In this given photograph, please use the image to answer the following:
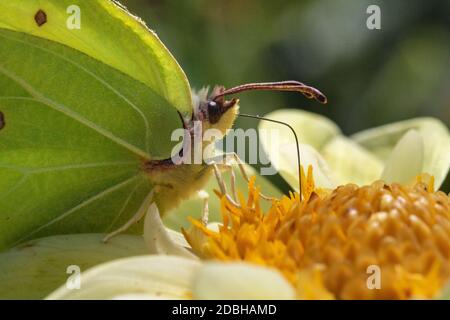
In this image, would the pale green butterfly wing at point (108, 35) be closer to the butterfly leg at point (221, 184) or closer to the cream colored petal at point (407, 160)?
the butterfly leg at point (221, 184)

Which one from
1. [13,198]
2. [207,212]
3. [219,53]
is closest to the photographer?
[13,198]

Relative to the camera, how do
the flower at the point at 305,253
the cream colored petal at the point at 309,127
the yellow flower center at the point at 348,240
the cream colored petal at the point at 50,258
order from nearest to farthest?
1. the flower at the point at 305,253
2. the yellow flower center at the point at 348,240
3. the cream colored petal at the point at 50,258
4. the cream colored petal at the point at 309,127

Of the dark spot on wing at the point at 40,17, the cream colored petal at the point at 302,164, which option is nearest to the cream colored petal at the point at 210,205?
the cream colored petal at the point at 302,164

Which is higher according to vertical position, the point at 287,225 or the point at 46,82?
the point at 46,82

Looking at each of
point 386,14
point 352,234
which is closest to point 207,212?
point 352,234

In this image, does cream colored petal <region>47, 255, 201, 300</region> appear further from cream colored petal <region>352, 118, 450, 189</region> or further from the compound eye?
cream colored petal <region>352, 118, 450, 189</region>

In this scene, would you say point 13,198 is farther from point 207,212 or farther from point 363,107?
point 363,107

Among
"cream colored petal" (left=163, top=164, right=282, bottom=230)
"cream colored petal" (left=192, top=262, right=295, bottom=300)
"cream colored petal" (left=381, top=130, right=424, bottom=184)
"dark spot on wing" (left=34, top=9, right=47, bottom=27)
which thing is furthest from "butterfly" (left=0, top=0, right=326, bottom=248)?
"cream colored petal" (left=192, top=262, right=295, bottom=300)
